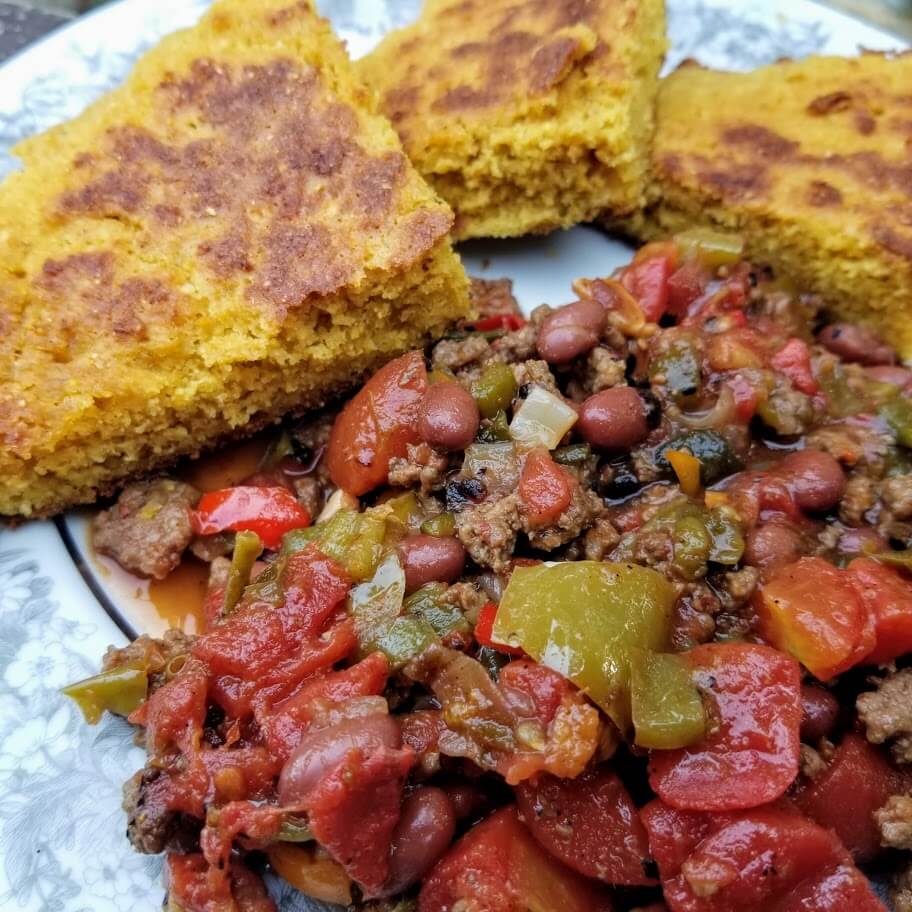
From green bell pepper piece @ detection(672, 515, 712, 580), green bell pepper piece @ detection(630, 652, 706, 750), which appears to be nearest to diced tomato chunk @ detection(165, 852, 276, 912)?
green bell pepper piece @ detection(630, 652, 706, 750)

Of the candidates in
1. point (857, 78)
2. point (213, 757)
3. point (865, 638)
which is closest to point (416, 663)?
point (213, 757)

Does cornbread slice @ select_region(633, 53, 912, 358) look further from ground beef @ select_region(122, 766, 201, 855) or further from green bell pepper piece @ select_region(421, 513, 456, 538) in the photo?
ground beef @ select_region(122, 766, 201, 855)

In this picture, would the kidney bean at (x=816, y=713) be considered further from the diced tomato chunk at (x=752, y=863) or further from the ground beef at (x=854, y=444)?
the ground beef at (x=854, y=444)

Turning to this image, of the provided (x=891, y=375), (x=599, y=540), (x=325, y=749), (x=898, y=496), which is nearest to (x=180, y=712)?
(x=325, y=749)

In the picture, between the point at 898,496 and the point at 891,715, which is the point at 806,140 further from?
the point at 891,715

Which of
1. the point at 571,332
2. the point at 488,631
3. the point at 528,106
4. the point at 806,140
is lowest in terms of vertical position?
the point at 488,631

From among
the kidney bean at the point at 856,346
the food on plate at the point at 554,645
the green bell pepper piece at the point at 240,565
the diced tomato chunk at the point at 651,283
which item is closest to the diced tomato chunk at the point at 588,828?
the food on plate at the point at 554,645

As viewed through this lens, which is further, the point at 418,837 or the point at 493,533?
the point at 493,533
